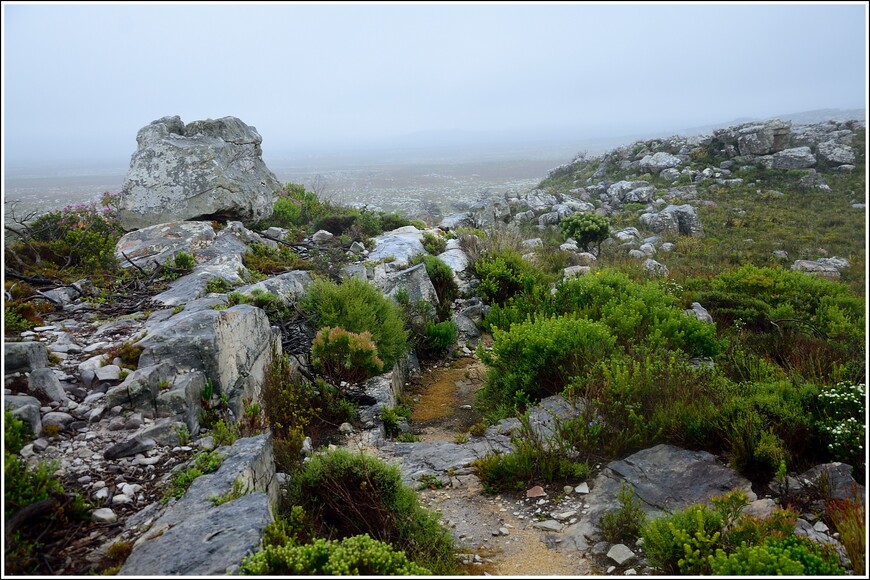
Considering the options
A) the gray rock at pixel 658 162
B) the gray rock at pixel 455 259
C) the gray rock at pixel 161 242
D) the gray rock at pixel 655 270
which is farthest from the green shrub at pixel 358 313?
the gray rock at pixel 658 162

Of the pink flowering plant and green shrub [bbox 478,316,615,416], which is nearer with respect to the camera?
green shrub [bbox 478,316,615,416]

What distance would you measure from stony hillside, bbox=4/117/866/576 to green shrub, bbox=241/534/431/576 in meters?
0.02

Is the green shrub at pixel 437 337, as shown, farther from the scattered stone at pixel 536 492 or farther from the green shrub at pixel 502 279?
the scattered stone at pixel 536 492

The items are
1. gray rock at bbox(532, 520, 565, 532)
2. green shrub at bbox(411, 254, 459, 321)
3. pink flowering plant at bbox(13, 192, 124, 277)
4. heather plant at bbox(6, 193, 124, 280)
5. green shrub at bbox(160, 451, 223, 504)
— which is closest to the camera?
green shrub at bbox(160, 451, 223, 504)

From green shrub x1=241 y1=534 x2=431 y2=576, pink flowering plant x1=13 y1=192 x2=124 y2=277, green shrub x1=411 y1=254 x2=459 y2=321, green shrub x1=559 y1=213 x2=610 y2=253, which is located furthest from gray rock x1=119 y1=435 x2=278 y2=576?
green shrub x1=559 y1=213 x2=610 y2=253

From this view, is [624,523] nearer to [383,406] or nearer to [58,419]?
[383,406]

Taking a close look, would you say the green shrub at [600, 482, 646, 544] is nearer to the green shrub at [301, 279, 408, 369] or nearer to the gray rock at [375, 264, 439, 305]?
the green shrub at [301, 279, 408, 369]

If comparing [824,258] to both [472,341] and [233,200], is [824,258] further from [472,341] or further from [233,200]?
[233,200]

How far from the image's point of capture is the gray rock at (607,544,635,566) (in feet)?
14.6

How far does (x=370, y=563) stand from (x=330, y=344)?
4.55 meters

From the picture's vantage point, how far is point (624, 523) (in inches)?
187

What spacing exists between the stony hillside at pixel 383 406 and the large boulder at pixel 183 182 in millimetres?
48

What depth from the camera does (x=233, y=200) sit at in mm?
11641

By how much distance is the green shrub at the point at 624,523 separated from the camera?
472cm
